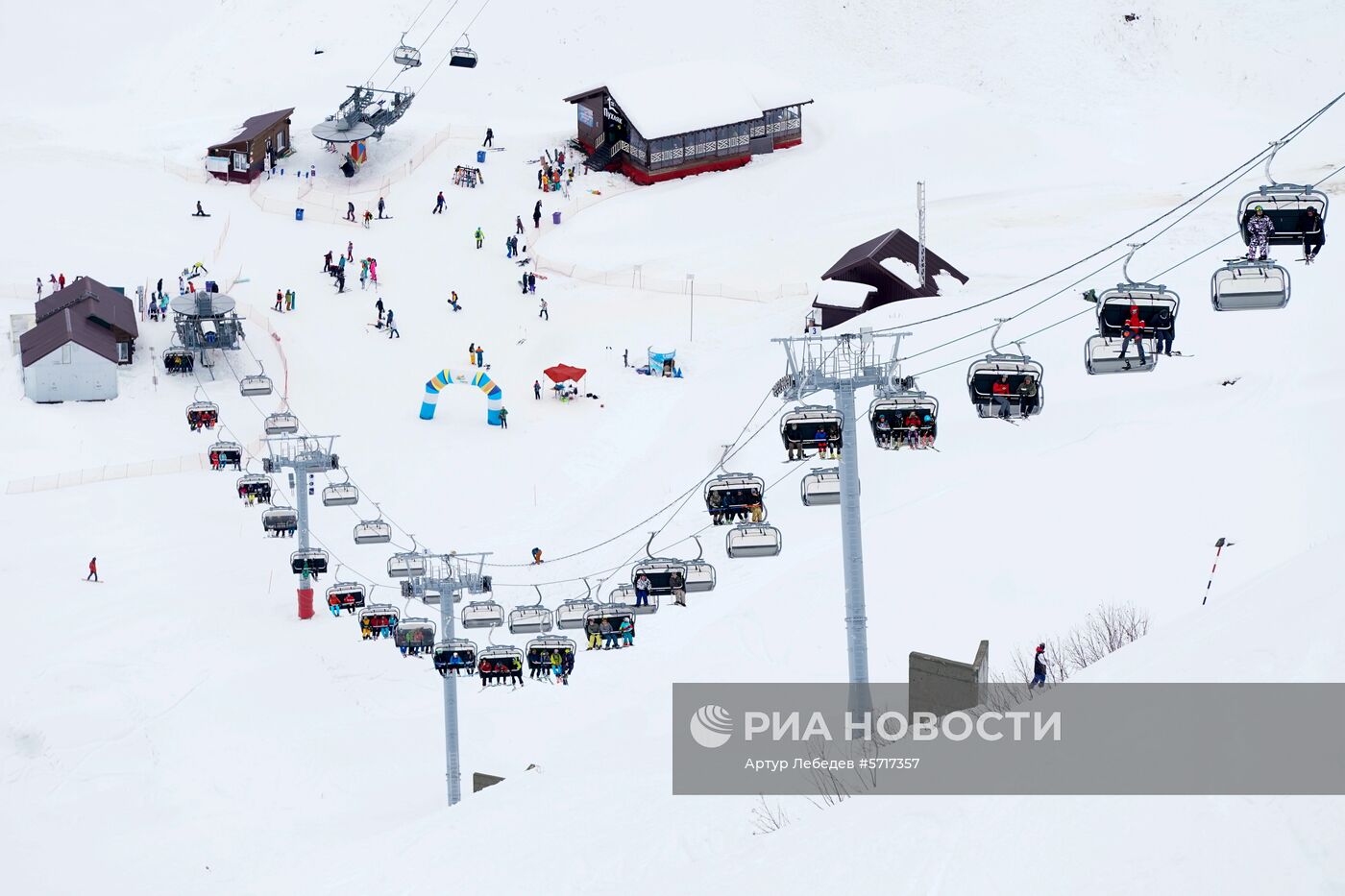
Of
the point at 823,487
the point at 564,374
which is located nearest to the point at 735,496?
the point at 823,487

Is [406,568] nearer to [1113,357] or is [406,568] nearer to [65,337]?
[1113,357]

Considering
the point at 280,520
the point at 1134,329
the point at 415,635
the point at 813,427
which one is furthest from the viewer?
the point at 280,520

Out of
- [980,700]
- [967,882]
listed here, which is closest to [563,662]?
[980,700]

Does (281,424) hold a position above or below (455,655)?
above

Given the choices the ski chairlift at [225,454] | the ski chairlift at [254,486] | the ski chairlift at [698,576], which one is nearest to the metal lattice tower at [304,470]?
the ski chairlift at [254,486]

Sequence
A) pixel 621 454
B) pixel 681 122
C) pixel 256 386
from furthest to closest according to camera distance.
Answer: pixel 681 122 → pixel 621 454 → pixel 256 386

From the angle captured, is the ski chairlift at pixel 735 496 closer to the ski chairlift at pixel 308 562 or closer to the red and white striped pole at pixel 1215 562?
the red and white striped pole at pixel 1215 562
